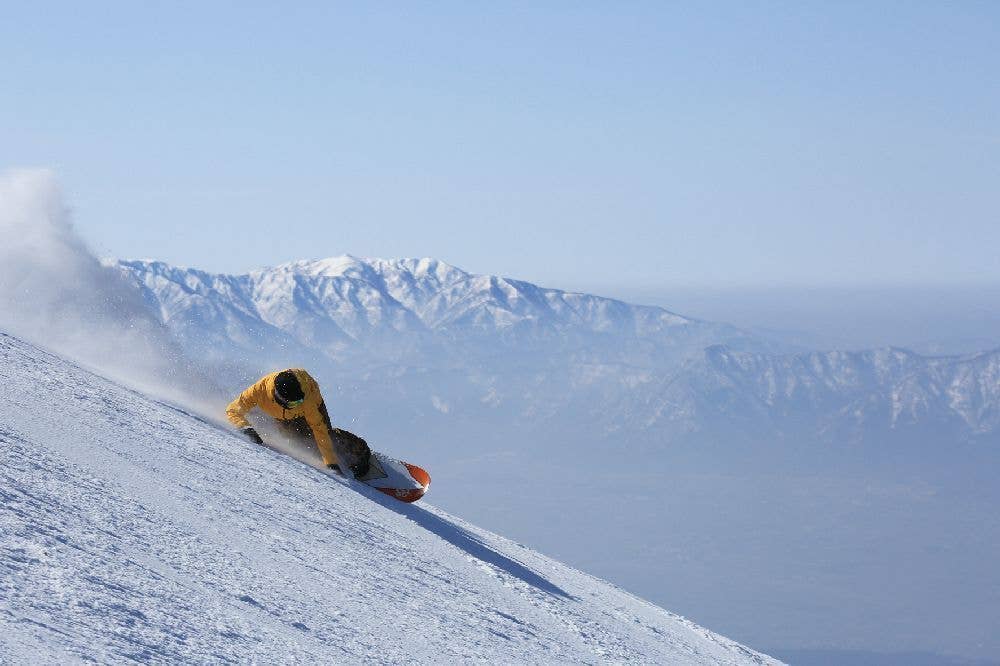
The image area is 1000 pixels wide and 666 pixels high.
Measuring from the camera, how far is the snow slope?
19.3 feet

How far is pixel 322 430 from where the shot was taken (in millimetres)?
15164

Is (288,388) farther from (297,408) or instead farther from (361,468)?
(361,468)

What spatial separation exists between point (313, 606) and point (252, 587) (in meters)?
0.51

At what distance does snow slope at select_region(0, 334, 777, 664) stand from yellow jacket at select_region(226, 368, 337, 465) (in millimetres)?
808

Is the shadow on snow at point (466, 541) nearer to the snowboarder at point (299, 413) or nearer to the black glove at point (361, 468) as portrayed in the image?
the black glove at point (361, 468)

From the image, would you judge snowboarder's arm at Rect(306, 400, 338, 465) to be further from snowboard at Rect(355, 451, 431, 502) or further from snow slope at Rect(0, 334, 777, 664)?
snowboard at Rect(355, 451, 431, 502)

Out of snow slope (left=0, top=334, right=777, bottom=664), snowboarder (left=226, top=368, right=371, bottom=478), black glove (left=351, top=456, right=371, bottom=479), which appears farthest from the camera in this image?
black glove (left=351, top=456, right=371, bottom=479)

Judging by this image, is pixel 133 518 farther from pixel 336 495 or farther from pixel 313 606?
pixel 336 495

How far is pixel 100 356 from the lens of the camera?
61.3 feet

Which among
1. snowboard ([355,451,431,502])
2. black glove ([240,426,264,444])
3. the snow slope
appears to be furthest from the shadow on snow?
black glove ([240,426,264,444])

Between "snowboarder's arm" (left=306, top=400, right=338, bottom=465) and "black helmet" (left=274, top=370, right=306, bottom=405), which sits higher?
"black helmet" (left=274, top=370, right=306, bottom=405)

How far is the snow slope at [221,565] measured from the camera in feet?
19.3

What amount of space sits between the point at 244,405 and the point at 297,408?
108cm

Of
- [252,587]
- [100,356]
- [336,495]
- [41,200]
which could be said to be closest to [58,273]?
[100,356]
